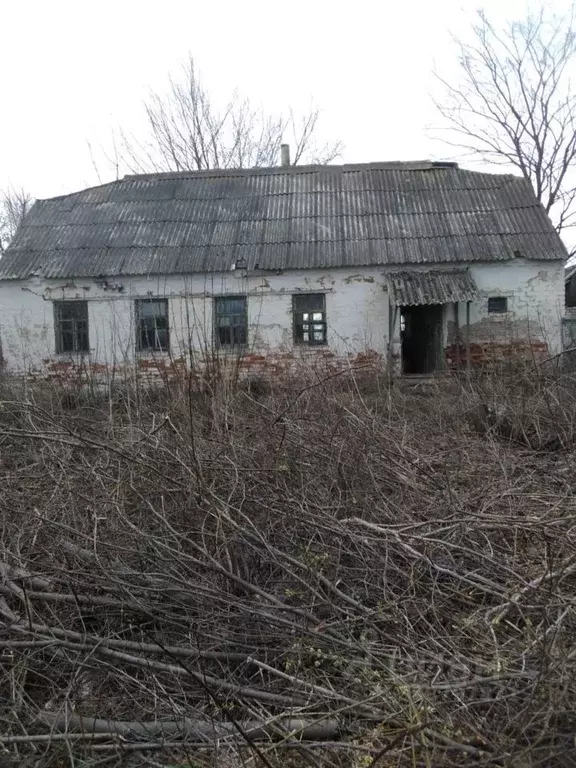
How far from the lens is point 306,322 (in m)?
11.7

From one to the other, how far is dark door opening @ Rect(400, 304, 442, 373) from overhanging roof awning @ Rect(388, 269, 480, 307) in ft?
3.08

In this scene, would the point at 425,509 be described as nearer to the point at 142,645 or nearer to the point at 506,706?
the point at 506,706

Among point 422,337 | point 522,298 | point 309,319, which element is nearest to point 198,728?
point 309,319

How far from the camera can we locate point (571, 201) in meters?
19.8

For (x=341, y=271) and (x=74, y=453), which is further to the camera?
(x=341, y=271)

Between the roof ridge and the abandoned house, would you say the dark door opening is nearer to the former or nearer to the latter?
the abandoned house

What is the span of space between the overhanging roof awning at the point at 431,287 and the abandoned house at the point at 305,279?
4 cm

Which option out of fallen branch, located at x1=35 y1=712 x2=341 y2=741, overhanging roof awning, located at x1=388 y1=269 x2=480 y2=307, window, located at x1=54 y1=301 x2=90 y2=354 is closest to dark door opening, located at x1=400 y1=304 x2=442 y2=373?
overhanging roof awning, located at x1=388 y1=269 x2=480 y2=307

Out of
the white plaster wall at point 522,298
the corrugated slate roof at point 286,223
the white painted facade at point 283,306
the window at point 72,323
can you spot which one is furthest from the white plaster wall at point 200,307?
the white plaster wall at point 522,298

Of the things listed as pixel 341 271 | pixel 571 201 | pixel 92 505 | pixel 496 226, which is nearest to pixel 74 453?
pixel 92 505

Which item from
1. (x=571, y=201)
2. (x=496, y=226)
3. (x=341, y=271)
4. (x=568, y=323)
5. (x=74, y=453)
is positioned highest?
(x=571, y=201)

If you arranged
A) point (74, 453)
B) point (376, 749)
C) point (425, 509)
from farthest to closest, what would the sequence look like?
point (74, 453)
point (425, 509)
point (376, 749)

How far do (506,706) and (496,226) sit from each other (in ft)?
37.7

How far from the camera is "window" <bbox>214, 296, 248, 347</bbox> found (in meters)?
11.7
